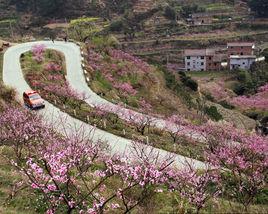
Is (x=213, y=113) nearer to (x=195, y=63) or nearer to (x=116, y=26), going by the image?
(x=195, y=63)

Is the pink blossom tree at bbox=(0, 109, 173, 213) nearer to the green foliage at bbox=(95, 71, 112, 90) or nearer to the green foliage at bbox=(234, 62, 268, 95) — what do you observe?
the green foliage at bbox=(95, 71, 112, 90)

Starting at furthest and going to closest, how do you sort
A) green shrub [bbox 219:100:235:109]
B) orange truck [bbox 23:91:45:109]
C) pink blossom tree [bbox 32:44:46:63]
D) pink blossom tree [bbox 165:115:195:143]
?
green shrub [bbox 219:100:235:109] < pink blossom tree [bbox 32:44:46:63] < orange truck [bbox 23:91:45:109] < pink blossom tree [bbox 165:115:195:143]

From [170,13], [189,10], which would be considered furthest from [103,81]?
[189,10]

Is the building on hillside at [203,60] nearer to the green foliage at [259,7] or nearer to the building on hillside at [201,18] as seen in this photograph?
the building on hillside at [201,18]

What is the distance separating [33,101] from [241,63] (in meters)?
67.8

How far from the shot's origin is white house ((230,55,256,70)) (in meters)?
97.6

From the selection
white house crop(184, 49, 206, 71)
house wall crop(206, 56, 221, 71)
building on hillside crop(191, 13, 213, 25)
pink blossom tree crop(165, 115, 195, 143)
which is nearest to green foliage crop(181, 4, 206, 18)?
building on hillside crop(191, 13, 213, 25)

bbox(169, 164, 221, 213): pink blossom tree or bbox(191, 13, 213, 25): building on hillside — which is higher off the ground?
bbox(169, 164, 221, 213): pink blossom tree

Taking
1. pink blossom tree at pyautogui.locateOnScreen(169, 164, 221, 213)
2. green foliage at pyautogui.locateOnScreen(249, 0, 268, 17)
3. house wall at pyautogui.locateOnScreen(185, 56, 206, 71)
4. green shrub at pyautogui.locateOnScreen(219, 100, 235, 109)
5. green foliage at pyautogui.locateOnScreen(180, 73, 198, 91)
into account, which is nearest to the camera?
pink blossom tree at pyautogui.locateOnScreen(169, 164, 221, 213)

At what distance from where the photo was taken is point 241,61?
323 feet

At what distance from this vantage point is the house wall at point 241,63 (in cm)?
9791

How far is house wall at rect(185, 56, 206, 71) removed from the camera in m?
101

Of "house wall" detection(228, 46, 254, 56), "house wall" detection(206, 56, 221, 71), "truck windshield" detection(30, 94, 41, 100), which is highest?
"truck windshield" detection(30, 94, 41, 100)

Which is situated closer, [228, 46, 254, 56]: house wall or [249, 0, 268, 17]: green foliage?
[228, 46, 254, 56]: house wall
